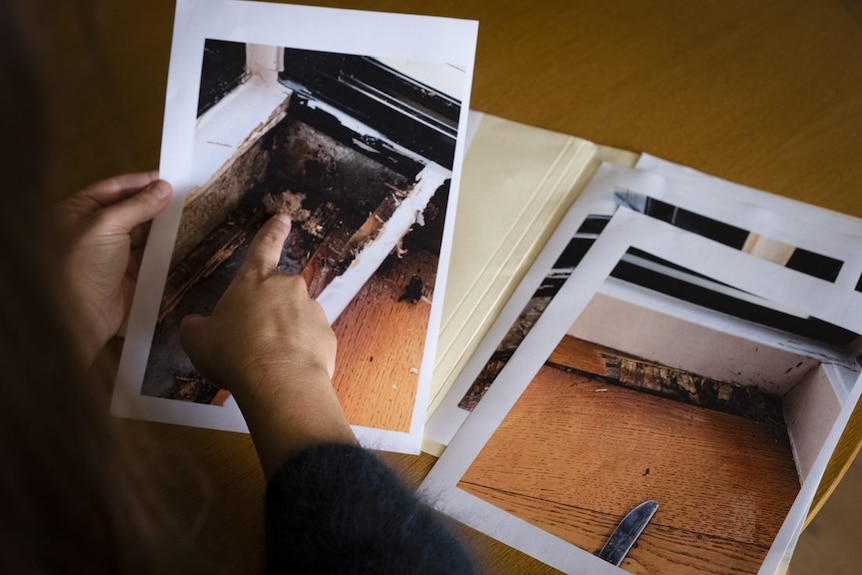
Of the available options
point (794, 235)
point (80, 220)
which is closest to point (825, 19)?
point (794, 235)

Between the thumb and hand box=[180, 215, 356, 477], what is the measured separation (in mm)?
78

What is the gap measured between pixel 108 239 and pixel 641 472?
0.42m

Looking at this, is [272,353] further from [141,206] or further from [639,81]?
[639,81]

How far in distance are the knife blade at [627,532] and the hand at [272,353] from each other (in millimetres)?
185

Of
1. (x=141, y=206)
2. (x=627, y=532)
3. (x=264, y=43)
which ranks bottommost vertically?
(x=627, y=532)

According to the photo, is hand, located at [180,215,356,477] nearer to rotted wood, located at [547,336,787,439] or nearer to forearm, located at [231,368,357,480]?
forearm, located at [231,368,357,480]

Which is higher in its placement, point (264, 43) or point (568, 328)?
point (264, 43)

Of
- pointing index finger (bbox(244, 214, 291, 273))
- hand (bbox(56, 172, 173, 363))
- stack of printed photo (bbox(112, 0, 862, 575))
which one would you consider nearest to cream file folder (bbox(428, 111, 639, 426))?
stack of printed photo (bbox(112, 0, 862, 575))

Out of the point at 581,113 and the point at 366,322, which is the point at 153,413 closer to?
the point at 366,322

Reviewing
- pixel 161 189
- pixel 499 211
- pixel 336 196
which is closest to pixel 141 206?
pixel 161 189

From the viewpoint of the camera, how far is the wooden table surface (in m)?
0.58

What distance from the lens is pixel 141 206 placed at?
0.53 metres

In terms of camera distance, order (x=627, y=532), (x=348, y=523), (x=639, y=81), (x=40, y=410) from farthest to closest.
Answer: (x=639, y=81) → (x=627, y=532) → (x=348, y=523) → (x=40, y=410)

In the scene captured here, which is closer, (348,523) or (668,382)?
(348,523)
